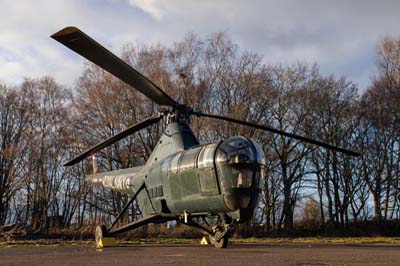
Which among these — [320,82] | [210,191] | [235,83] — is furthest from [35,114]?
[210,191]

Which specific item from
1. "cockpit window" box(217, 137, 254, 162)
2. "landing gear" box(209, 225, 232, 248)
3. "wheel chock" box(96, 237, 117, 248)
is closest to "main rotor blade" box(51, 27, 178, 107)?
"cockpit window" box(217, 137, 254, 162)

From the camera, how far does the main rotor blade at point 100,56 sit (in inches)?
351

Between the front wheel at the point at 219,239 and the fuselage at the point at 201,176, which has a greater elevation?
the fuselage at the point at 201,176

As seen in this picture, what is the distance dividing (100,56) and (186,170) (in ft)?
11.2

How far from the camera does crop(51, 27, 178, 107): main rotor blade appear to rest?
8922 millimetres

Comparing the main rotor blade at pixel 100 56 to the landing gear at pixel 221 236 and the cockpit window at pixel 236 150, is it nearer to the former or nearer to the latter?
the cockpit window at pixel 236 150

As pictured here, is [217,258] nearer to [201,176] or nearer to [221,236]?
[201,176]

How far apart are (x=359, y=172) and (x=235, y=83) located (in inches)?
420

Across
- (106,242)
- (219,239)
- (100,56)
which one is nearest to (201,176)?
(219,239)

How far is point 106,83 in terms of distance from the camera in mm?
28250

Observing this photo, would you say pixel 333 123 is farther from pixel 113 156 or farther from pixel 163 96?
pixel 163 96

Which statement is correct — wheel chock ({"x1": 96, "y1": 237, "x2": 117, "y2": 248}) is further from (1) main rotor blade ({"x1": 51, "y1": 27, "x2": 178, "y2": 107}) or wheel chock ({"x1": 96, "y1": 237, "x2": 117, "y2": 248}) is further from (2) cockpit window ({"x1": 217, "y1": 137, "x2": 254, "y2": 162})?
(2) cockpit window ({"x1": 217, "y1": 137, "x2": 254, "y2": 162})

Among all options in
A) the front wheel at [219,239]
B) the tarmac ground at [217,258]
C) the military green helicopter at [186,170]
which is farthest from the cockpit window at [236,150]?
the front wheel at [219,239]

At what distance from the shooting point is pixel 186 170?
11.2m
